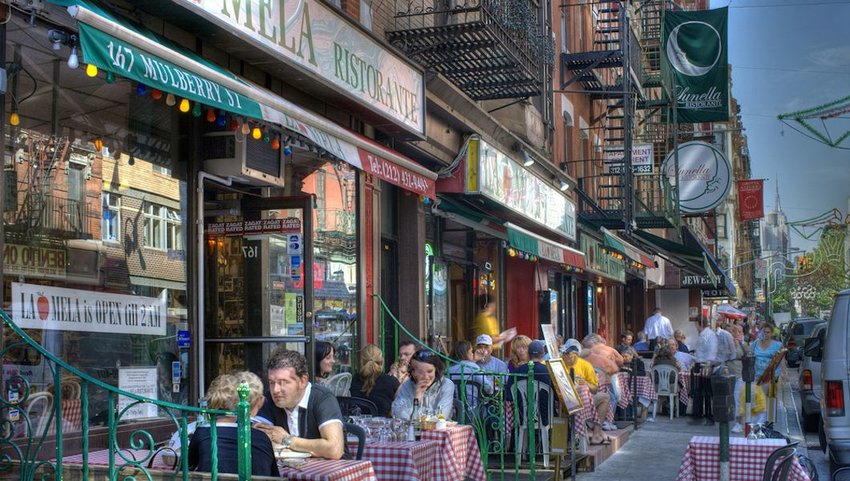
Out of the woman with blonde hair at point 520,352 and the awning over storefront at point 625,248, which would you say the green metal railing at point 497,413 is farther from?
the awning over storefront at point 625,248

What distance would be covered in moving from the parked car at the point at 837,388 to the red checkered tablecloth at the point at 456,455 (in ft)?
13.0

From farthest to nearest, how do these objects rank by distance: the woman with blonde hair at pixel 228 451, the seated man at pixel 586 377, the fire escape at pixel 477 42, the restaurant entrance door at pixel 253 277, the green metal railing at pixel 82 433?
the seated man at pixel 586 377 < the fire escape at pixel 477 42 < the restaurant entrance door at pixel 253 277 < the woman with blonde hair at pixel 228 451 < the green metal railing at pixel 82 433

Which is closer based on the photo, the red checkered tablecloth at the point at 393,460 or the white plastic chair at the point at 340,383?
the red checkered tablecloth at the point at 393,460

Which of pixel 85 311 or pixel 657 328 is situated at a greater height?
pixel 85 311

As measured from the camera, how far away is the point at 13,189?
21.7 feet

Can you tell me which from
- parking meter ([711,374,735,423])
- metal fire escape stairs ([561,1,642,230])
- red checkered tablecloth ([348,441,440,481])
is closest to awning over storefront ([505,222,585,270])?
metal fire escape stairs ([561,1,642,230])

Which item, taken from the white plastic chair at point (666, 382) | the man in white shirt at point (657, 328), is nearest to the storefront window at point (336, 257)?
the white plastic chair at point (666, 382)

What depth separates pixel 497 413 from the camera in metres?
10.3

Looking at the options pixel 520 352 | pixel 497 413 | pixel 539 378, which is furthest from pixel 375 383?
pixel 520 352

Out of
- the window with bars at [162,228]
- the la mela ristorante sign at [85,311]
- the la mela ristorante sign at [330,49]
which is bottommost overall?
the la mela ristorante sign at [85,311]

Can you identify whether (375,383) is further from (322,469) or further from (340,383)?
(322,469)

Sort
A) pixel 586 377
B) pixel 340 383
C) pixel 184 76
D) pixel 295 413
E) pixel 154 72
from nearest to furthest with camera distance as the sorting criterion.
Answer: pixel 154 72
pixel 184 76
pixel 295 413
pixel 340 383
pixel 586 377

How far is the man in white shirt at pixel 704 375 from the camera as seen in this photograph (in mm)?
17625

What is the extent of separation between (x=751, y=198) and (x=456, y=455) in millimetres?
56958
